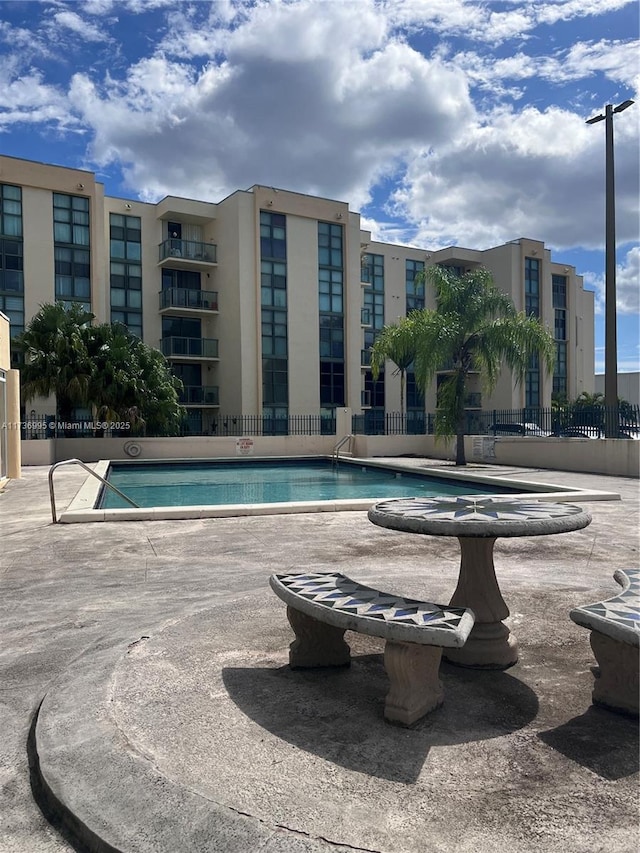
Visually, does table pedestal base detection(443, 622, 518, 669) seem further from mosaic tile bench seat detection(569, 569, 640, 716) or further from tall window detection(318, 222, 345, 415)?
tall window detection(318, 222, 345, 415)

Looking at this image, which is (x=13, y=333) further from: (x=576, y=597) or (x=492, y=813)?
(x=492, y=813)

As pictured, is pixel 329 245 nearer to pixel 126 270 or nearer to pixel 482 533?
pixel 126 270

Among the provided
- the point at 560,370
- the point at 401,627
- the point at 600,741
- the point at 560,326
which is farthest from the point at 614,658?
the point at 560,326

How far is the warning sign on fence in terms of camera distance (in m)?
30.2

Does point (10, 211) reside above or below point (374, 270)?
below

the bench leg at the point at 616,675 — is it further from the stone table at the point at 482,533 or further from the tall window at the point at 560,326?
the tall window at the point at 560,326

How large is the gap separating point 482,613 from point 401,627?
1.37m

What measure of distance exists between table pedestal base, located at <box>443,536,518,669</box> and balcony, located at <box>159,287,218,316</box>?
124ft

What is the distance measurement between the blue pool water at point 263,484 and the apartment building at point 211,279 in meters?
12.7

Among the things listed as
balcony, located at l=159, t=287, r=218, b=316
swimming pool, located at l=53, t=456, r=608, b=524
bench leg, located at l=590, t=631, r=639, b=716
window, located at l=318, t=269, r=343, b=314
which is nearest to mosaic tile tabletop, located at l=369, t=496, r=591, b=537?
bench leg, located at l=590, t=631, r=639, b=716

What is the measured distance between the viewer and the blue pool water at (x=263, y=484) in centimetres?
1784

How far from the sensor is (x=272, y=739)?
11.3 feet

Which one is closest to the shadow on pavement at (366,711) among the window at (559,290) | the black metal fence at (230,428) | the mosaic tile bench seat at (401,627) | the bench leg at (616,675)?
the mosaic tile bench seat at (401,627)

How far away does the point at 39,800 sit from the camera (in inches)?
A: 121
